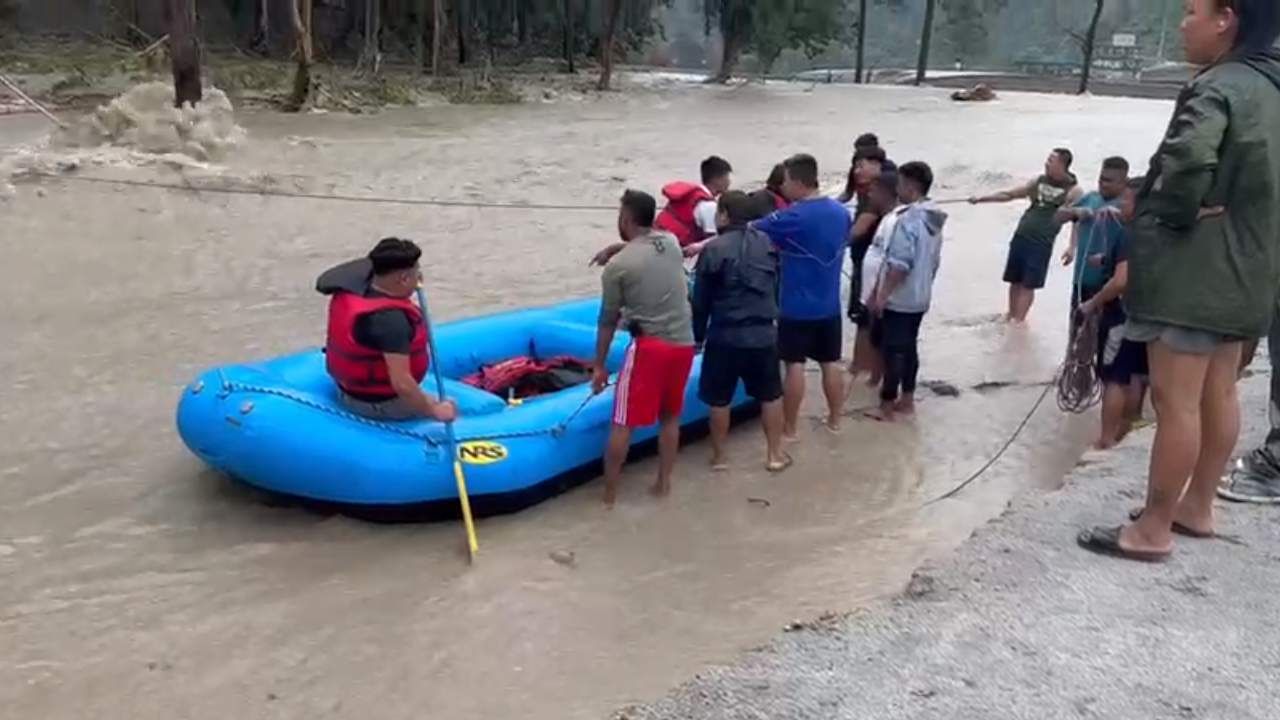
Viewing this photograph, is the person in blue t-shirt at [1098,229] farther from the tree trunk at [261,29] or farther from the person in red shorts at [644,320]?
the tree trunk at [261,29]

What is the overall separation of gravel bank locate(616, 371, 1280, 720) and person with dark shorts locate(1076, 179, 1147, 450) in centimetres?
179

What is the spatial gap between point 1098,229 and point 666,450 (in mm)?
2306

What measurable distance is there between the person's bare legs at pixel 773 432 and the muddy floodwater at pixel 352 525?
0.38 feet

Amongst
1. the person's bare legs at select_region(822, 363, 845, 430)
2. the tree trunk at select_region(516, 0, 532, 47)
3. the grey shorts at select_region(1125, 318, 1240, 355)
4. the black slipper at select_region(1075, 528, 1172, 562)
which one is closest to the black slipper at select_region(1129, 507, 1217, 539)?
the black slipper at select_region(1075, 528, 1172, 562)

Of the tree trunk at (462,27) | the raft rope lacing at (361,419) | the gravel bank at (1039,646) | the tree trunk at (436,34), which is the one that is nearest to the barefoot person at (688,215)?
the raft rope lacing at (361,419)

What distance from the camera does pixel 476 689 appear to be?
13.1 ft

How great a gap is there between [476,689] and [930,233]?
129 inches

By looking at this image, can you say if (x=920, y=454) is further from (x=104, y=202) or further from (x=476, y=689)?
(x=104, y=202)

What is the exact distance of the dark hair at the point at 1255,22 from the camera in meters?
3.20

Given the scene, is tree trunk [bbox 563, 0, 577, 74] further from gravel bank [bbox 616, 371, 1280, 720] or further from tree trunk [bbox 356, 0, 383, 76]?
gravel bank [bbox 616, 371, 1280, 720]

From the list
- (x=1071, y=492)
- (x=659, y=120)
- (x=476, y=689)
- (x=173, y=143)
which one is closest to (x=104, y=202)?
(x=173, y=143)

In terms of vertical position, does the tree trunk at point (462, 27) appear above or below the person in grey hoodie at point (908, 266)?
above

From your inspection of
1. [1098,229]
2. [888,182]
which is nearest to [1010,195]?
[888,182]

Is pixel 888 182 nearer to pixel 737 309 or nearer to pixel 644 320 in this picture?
pixel 737 309
